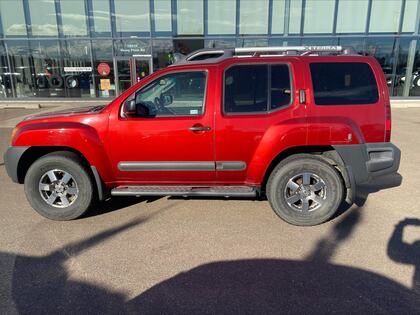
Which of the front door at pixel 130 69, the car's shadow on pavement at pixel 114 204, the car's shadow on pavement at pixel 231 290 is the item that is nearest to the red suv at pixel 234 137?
the car's shadow on pavement at pixel 114 204

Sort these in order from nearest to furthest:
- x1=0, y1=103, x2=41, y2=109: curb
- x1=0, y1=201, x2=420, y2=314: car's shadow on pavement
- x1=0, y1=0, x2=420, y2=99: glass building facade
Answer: x1=0, y1=201, x2=420, y2=314: car's shadow on pavement, x1=0, y1=0, x2=420, y2=99: glass building facade, x1=0, y1=103, x2=41, y2=109: curb

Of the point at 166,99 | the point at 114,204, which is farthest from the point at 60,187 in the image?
the point at 166,99

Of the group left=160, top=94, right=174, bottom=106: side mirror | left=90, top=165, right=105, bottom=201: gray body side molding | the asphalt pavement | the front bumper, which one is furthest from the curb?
left=160, top=94, right=174, bottom=106: side mirror

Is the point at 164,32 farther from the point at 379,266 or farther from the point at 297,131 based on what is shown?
the point at 379,266

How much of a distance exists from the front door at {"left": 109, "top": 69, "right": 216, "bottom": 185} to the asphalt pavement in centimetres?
60

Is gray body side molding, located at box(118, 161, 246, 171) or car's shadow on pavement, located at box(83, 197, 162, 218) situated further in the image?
car's shadow on pavement, located at box(83, 197, 162, 218)

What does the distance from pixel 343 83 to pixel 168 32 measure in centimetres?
1420

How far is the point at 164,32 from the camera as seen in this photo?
16.4 metres

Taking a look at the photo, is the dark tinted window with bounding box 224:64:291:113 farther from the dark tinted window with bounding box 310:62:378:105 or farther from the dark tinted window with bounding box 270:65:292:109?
the dark tinted window with bounding box 310:62:378:105

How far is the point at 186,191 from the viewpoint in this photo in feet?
12.9

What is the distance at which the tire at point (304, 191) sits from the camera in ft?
12.3

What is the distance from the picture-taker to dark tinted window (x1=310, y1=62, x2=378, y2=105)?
3717 millimetres

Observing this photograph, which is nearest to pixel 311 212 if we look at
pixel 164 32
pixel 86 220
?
pixel 86 220

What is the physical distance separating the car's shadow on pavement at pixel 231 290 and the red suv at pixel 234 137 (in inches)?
36.4
